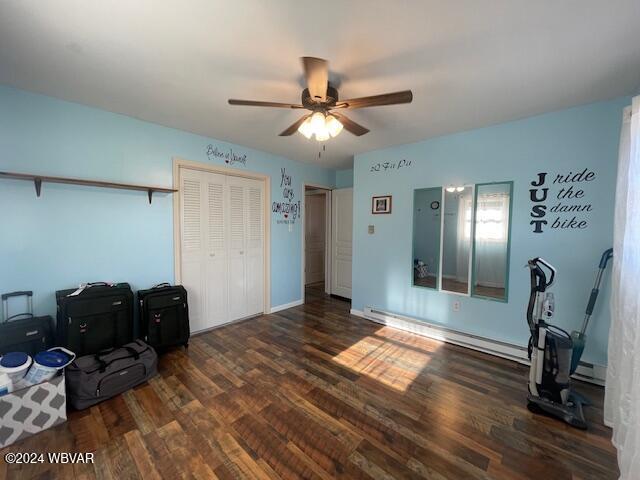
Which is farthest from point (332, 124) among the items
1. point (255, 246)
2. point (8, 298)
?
point (8, 298)

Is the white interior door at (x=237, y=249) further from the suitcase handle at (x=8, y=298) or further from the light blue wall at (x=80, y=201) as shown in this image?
the suitcase handle at (x=8, y=298)

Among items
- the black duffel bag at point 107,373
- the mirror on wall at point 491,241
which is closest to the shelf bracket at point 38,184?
the black duffel bag at point 107,373

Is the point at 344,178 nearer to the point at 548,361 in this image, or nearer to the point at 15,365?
the point at 548,361

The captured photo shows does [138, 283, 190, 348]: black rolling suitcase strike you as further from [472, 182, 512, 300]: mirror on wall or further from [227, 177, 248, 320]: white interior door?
[472, 182, 512, 300]: mirror on wall

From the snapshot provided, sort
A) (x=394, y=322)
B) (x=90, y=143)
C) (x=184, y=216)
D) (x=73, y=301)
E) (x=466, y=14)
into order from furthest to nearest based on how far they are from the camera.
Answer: (x=394, y=322), (x=184, y=216), (x=90, y=143), (x=73, y=301), (x=466, y=14)

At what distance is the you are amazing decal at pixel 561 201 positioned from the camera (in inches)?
91.4

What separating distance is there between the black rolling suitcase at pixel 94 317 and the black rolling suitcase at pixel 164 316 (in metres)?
0.15

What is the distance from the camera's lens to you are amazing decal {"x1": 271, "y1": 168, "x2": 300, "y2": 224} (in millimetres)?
4016

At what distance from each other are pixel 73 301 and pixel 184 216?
1293 millimetres

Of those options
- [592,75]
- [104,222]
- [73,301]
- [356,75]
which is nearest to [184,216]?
[104,222]

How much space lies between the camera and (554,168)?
2.44m

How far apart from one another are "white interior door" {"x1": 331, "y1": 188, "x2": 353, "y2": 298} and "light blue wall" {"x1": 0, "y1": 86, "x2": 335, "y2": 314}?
8.01 feet

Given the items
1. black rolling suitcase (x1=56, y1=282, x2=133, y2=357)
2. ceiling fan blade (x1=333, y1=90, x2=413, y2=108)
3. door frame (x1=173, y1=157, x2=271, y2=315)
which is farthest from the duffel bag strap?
ceiling fan blade (x1=333, y1=90, x2=413, y2=108)

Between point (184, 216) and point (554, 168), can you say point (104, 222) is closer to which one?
point (184, 216)
